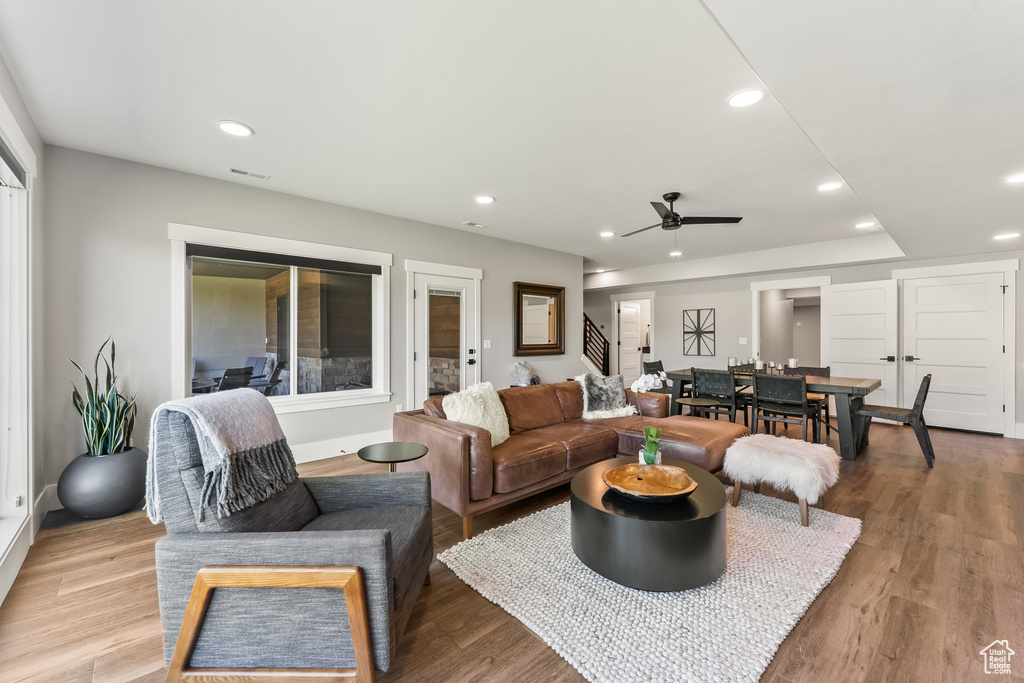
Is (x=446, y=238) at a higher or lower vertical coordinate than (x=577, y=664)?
higher

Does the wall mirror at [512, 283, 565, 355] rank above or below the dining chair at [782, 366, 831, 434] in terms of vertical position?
above

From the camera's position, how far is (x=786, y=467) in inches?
103

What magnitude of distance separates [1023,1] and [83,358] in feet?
16.7

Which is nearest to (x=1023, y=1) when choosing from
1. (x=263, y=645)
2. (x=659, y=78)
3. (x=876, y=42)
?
(x=876, y=42)

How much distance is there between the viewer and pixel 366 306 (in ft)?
15.0

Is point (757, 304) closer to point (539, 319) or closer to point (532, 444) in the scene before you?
point (539, 319)

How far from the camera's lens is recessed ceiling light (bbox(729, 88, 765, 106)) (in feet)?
7.25

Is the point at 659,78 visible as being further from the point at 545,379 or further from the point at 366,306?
the point at 545,379

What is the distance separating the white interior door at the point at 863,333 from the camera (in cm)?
577

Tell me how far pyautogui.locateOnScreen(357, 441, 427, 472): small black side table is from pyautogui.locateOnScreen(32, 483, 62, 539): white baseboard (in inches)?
85.5

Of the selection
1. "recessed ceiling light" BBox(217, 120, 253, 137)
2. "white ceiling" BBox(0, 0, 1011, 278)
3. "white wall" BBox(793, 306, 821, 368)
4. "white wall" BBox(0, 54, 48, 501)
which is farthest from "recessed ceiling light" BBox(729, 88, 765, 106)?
"white wall" BBox(793, 306, 821, 368)

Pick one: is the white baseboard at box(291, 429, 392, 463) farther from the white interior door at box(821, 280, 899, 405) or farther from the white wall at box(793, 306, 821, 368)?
the white wall at box(793, 306, 821, 368)

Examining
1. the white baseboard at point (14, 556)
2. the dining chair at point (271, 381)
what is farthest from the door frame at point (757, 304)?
the white baseboard at point (14, 556)

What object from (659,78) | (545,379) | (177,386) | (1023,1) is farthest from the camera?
(545,379)
